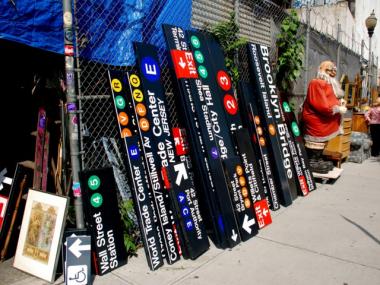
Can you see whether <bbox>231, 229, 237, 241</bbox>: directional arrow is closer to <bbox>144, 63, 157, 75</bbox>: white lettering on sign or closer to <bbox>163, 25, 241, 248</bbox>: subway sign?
<bbox>163, 25, 241, 248</bbox>: subway sign

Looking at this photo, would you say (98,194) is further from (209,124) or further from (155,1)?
(155,1)

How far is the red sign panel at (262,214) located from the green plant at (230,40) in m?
1.97

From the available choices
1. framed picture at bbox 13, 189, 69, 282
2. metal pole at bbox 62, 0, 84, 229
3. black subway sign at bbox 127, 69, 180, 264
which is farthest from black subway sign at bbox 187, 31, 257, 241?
framed picture at bbox 13, 189, 69, 282

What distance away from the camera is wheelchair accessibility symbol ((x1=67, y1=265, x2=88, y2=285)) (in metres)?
2.74

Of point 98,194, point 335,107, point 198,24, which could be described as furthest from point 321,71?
point 98,194

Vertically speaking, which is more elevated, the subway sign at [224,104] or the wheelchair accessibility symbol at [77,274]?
the subway sign at [224,104]

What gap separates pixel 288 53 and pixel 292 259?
436 centimetres

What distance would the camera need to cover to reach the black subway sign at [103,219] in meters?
2.96

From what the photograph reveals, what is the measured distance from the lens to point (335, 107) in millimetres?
5633

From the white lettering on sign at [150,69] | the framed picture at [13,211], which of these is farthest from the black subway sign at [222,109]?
the framed picture at [13,211]

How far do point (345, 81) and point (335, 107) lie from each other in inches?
221

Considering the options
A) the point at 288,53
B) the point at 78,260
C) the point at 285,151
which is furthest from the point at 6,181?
the point at 288,53

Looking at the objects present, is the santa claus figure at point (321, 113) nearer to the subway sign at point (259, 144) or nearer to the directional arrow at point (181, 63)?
the subway sign at point (259, 144)

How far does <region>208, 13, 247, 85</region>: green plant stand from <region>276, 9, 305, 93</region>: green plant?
5.62 feet
